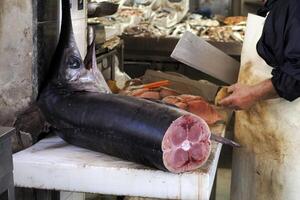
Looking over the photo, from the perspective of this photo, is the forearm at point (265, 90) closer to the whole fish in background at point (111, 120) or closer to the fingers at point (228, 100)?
the fingers at point (228, 100)

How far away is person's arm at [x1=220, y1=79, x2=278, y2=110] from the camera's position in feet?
7.22

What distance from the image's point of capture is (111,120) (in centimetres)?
179

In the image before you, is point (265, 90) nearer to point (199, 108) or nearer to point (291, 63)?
point (291, 63)

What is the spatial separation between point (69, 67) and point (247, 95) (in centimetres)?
85

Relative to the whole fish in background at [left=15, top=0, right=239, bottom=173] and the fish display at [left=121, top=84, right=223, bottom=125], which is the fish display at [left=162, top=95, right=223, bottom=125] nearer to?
the fish display at [left=121, top=84, right=223, bottom=125]

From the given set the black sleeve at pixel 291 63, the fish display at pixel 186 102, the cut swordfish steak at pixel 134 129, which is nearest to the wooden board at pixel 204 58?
the fish display at pixel 186 102

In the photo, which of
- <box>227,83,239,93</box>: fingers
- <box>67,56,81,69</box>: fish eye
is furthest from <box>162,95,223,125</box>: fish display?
<box>67,56,81,69</box>: fish eye

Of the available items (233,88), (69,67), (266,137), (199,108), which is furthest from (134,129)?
(266,137)

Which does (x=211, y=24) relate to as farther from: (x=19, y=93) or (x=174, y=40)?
(x=19, y=93)

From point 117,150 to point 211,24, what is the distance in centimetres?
493

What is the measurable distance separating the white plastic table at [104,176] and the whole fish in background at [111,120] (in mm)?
36

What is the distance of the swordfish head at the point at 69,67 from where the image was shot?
2.04 meters

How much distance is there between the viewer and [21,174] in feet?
5.99

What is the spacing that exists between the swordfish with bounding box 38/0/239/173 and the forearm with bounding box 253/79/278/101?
51 centimetres
